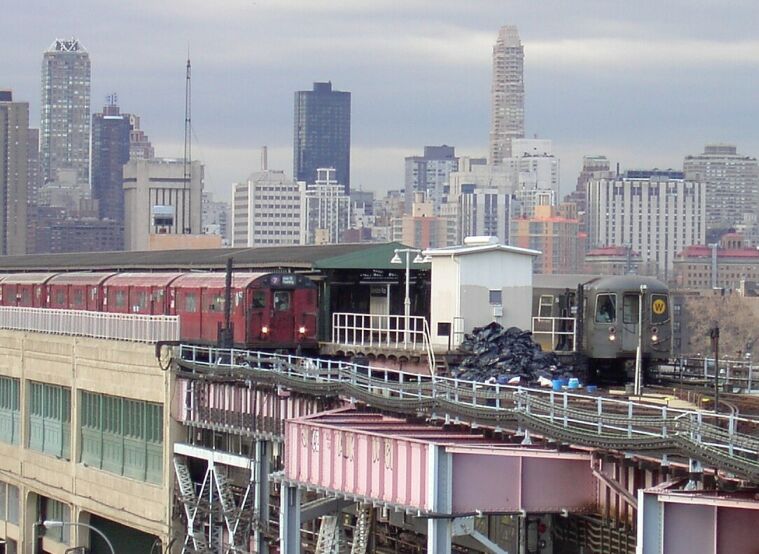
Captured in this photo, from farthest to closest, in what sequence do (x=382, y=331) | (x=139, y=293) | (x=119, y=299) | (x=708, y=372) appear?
(x=119, y=299) → (x=139, y=293) → (x=708, y=372) → (x=382, y=331)

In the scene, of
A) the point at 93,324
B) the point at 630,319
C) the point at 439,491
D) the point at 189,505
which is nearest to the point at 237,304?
the point at 189,505

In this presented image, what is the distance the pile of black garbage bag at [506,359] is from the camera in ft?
172

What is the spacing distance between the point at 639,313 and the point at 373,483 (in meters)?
21.1

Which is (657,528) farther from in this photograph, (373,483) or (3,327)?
(3,327)

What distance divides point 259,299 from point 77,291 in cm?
1631

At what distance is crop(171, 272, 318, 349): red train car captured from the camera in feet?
204

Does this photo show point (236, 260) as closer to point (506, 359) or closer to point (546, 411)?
point (506, 359)

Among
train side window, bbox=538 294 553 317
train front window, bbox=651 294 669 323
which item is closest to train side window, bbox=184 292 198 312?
train side window, bbox=538 294 553 317

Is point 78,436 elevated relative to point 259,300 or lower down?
lower down

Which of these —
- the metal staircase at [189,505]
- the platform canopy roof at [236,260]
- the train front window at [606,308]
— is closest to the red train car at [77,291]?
the platform canopy roof at [236,260]

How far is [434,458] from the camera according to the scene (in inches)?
1560

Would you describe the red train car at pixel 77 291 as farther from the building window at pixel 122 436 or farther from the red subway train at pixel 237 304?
the building window at pixel 122 436

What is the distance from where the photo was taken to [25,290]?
271ft

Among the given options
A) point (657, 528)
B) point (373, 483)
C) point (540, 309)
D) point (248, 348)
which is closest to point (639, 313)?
point (540, 309)
